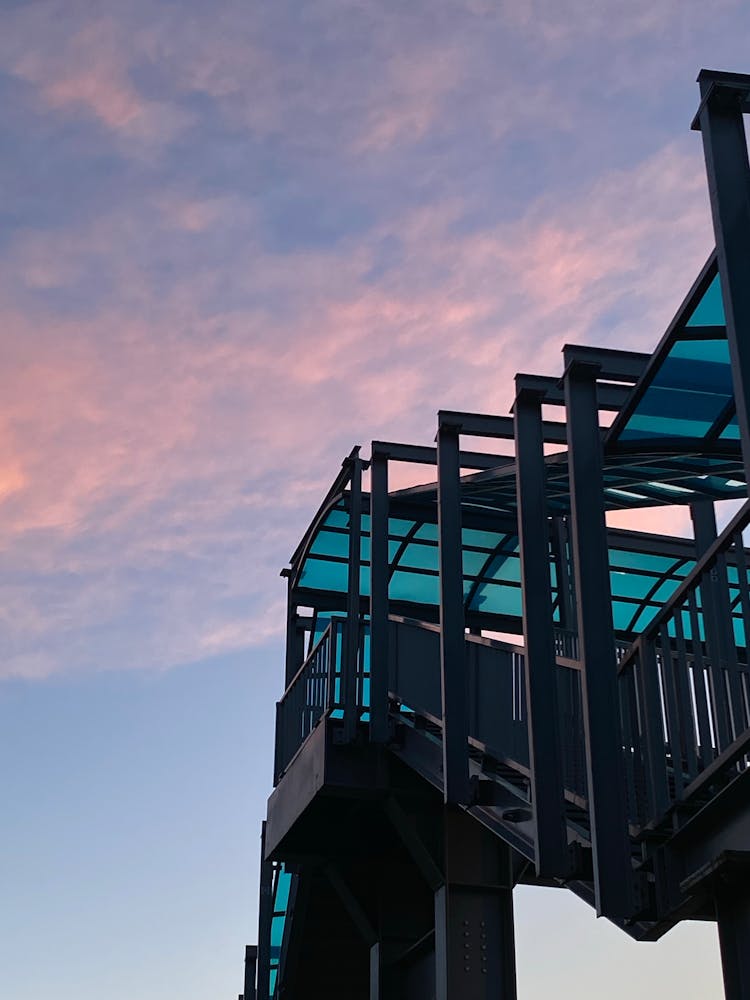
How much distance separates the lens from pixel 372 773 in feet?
46.1

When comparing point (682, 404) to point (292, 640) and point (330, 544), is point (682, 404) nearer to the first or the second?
point (330, 544)

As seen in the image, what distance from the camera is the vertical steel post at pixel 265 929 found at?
737 inches

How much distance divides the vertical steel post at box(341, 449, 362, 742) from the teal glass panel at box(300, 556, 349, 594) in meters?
4.15

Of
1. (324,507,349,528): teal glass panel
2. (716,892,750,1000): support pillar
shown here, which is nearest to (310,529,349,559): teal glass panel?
(324,507,349,528): teal glass panel

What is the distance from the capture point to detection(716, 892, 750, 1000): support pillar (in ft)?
23.7

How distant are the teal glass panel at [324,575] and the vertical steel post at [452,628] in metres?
7.15

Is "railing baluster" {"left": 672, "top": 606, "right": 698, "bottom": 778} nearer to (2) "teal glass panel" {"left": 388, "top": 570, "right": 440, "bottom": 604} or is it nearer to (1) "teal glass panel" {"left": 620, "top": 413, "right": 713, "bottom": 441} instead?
(1) "teal glass panel" {"left": 620, "top": 413, "right": 713, "bottom": 441}

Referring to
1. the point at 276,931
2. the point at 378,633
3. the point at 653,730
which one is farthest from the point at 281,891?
the point at 653,730

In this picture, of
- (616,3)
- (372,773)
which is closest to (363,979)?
(372,773)

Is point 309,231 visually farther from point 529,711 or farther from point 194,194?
point 529,711

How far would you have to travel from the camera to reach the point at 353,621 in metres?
14.3

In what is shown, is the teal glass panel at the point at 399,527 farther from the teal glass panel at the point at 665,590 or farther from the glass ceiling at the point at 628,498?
the teal glass panel at the point at 665,590

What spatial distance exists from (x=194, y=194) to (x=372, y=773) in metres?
8.94

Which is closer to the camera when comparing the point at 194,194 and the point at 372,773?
the point at 372,773
